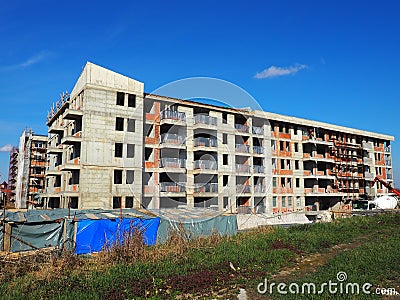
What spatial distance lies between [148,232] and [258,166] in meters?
15.9

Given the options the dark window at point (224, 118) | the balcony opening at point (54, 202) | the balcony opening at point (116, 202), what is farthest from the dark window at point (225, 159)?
the balcony opening at point (54, 202)

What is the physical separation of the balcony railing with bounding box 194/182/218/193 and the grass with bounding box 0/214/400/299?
1437 centimetres

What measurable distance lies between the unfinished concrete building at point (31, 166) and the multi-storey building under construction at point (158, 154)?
570 inches

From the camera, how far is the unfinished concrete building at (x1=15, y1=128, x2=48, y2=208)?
1900 inches

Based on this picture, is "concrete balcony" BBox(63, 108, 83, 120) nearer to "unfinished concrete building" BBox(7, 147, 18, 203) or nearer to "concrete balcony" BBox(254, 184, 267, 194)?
"concrete balcony" BBox(254, 184, 267, 194)

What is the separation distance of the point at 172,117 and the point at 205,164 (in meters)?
5.33

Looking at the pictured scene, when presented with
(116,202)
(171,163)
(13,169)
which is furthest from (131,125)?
(13,169)

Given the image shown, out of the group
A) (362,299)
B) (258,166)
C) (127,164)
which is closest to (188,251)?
(362,299)

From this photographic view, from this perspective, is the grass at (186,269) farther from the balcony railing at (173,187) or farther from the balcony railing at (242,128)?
the balcony railing at (242,128)

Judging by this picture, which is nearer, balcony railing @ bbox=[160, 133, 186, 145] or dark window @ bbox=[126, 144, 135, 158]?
dark window @ bbox=[126, 144, 135, 158]

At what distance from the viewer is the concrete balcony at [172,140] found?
28594 millimetres

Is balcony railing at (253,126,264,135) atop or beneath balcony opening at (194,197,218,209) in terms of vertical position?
atop

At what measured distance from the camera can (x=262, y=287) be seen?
8.65m

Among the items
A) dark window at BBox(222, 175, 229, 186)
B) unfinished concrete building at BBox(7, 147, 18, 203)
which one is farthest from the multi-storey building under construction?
unfinished concrete building at BBox(7, 147, 18, 203)
